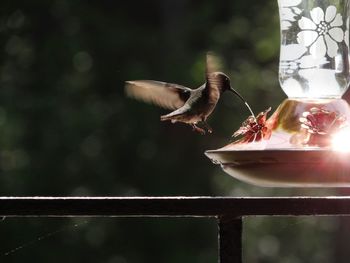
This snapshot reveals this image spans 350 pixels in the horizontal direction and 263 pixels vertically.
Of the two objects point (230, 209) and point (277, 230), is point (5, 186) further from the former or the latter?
point (230, 209)

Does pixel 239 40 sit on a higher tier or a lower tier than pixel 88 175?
higher

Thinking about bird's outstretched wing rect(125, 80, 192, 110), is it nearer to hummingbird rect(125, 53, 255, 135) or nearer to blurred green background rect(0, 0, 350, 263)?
hummingbird rect(125, 53, 255, 135)

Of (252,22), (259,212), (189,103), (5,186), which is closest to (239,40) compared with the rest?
(252,22)

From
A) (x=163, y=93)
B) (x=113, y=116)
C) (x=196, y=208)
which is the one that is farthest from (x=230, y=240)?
(x=113, y=116)

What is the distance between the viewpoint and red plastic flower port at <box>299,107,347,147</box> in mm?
2270

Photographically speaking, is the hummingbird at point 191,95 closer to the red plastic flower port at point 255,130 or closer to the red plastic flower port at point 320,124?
the red plastic flower port at point 255,130

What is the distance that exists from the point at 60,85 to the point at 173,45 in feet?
4.00

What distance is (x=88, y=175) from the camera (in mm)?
11328

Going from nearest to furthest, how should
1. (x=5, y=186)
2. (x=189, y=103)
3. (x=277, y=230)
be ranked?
(x=189, y=103), (x=5, y=186), (x=277, y=230)

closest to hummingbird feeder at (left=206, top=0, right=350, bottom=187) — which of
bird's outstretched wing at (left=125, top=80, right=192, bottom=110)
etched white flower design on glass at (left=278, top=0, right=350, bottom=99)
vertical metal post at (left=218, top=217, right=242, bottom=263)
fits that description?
etched white flower design on glass at (left=278, top=0, right=350, bottom=99)

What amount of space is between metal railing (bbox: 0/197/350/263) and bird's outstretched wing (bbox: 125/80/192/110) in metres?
1.14

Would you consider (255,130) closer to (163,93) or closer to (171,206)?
(163,93)

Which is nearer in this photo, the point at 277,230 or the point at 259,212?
the point at 259,212

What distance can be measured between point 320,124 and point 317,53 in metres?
0.36
